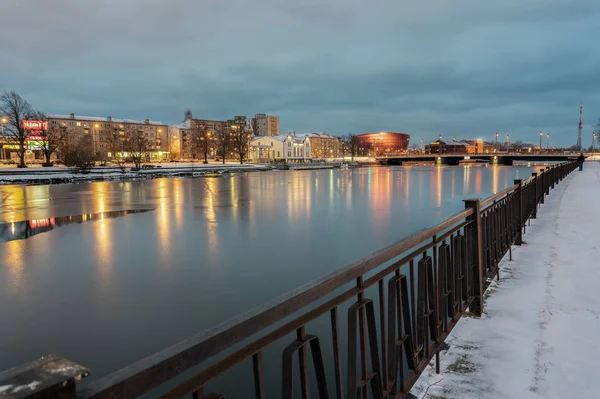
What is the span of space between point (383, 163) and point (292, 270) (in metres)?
137

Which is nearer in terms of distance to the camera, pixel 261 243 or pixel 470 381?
pixel 470 381

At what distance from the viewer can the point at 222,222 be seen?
17.1 meters

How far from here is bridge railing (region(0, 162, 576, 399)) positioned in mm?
1604

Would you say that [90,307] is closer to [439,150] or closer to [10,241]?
[10,241]

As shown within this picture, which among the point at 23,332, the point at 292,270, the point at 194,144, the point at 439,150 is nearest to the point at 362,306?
the point at 23,332

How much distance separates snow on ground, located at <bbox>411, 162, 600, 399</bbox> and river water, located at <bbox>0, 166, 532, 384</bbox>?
386 centimetres

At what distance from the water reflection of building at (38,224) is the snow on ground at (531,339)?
Answer: 15146 millimetres

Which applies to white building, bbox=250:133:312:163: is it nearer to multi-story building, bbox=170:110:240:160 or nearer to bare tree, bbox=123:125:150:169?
multi-story building, bbox=170:110:240:160

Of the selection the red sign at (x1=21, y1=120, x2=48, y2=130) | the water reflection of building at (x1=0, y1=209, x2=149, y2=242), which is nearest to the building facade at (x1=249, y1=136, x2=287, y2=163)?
the red sign at (x1=21, y1=120, x2=48, y2=130)

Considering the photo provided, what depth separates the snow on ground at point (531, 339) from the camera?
12.4 ft

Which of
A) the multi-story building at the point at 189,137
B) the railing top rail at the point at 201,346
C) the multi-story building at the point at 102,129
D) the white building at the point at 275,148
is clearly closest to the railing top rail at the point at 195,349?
the railing top rail at the point at 201,346

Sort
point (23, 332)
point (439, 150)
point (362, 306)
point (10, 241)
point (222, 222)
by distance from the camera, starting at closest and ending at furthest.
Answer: point (362, 306) < point (23, 332) < point (10, 241) < point (222, 222) < point (439, 150)

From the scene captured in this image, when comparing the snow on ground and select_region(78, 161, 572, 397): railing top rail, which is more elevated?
select_region(78, 161, 572, 397): railing top rail

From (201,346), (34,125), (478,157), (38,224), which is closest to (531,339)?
(201,346)
